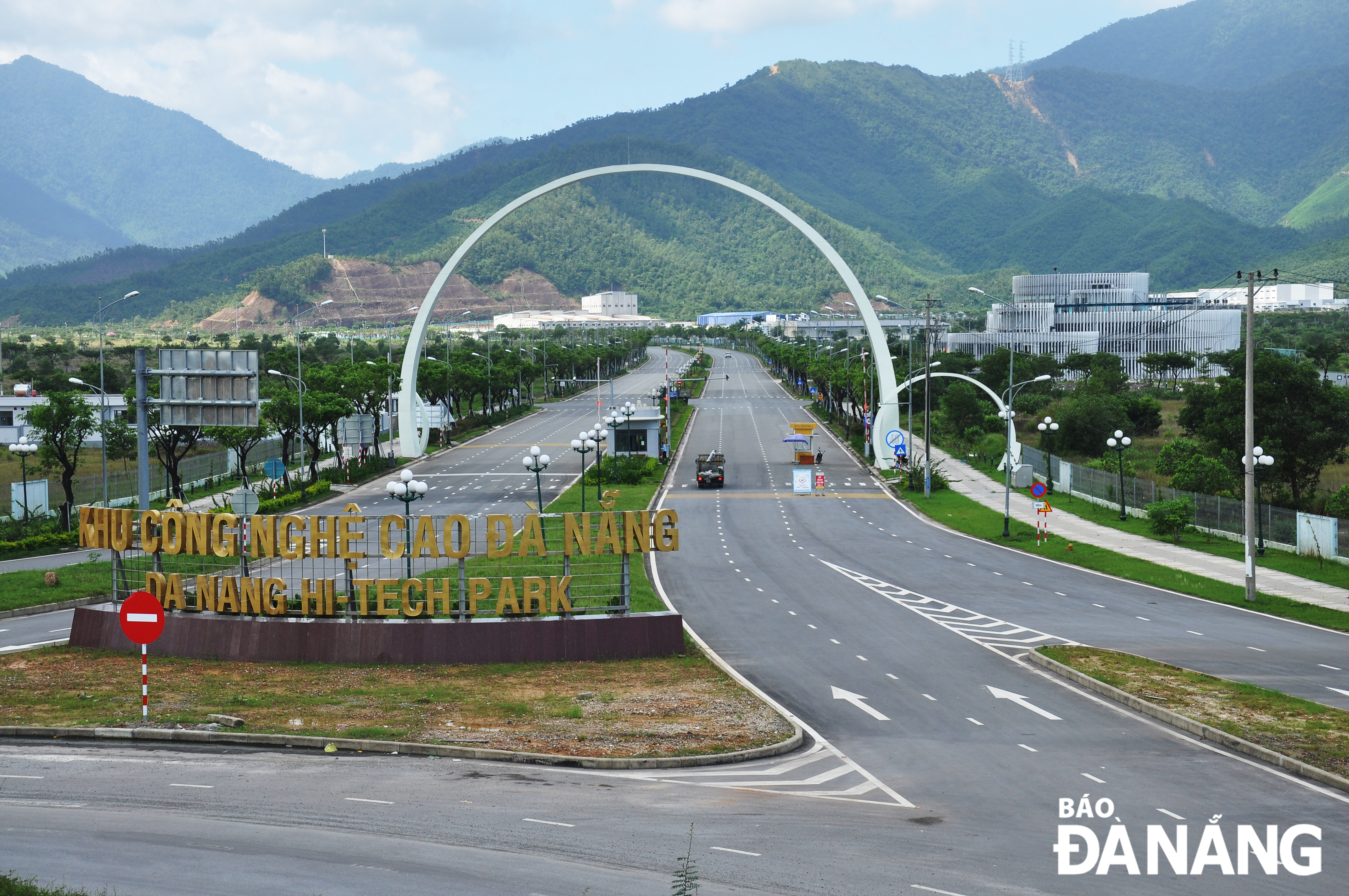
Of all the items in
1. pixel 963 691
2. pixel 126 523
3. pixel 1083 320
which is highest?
pixel 1083 320

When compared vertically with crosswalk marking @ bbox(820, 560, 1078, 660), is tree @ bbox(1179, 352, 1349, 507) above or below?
above

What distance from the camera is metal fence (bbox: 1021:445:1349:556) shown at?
159 feet

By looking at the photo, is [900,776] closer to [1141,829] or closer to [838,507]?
[1141,829]

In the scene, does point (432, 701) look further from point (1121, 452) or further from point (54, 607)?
point (1121, 452)

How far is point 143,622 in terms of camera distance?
23.9 meters

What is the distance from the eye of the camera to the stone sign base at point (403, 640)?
2995 centimetres

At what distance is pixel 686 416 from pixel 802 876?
10645 centimetres

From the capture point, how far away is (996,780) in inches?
824

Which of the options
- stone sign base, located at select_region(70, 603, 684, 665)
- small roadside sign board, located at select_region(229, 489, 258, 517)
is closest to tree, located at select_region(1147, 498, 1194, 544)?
stone sign base, located at select_region(70, 603, 684, 665)

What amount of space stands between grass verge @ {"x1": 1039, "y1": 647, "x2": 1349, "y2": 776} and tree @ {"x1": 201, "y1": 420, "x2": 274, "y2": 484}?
4932cm

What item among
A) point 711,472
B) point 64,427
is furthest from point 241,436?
point 711,472

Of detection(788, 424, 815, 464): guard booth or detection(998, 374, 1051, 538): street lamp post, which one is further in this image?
detection(788, 424, 815, 464): guard booth

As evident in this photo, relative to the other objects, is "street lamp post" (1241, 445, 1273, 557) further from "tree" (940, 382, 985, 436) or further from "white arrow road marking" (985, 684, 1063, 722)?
"tree" (940, 382, 985, 436)

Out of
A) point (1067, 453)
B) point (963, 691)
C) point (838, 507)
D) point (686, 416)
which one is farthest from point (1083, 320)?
point (963, 691)
